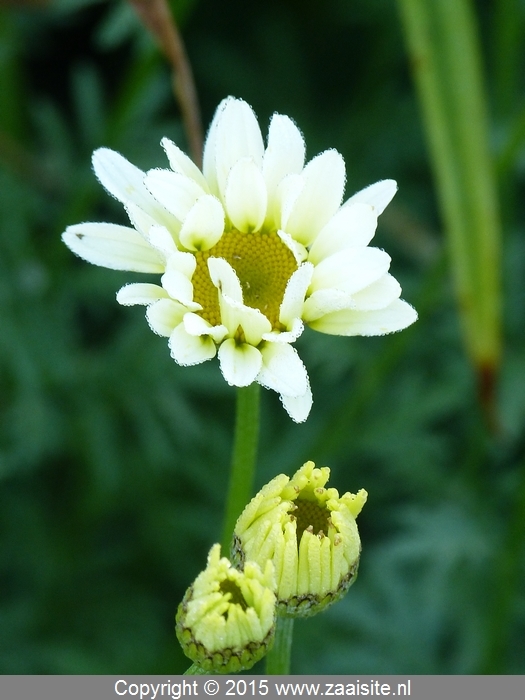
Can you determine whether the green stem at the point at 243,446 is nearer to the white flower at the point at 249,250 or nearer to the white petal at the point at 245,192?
the white flower at the point at 249,250

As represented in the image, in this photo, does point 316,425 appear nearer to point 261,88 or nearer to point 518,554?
point 518,554

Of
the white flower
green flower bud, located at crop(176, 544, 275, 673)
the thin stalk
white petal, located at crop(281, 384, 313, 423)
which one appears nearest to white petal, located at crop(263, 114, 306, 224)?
A: the white flower

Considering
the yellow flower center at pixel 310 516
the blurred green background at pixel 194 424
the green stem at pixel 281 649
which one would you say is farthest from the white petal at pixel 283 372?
the blurred green background at pixel 194 424

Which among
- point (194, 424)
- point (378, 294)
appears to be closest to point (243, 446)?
point (378, 294)

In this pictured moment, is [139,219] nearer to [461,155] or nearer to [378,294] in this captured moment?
[378,294]

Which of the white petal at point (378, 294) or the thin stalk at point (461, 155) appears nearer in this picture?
the white petal at point (378, 294)

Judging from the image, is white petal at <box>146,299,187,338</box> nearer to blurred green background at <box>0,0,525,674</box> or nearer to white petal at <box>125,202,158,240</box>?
white petal at <box>125,202,158,240</box>

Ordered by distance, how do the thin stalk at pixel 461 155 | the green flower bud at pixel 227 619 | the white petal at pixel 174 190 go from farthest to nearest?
the thin stalk at pixel 461 155 < the white petal at pixel 174 190 < the green flower bud at pixel 227 619
